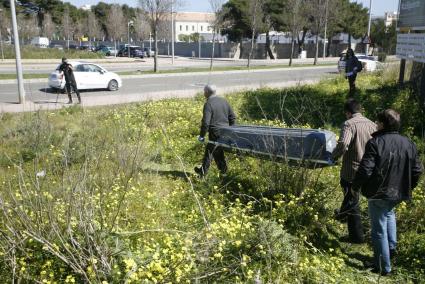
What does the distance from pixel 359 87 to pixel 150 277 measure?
47.5 feet

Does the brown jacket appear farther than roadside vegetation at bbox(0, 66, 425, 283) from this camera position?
Yes

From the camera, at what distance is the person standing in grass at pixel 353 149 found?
17.0 feet

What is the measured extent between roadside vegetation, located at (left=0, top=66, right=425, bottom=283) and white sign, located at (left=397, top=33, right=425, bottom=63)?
410 cm

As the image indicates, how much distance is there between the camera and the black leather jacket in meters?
4.47

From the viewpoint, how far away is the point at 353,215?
542 centimetres

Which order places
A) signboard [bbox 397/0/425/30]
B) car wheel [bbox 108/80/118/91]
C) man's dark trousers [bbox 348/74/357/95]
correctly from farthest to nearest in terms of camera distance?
car wheel [bbox 108/80/118/91] → man's dark trousers [bbox 348/74/357/95] → signboard [bbox 397/0/425/30]

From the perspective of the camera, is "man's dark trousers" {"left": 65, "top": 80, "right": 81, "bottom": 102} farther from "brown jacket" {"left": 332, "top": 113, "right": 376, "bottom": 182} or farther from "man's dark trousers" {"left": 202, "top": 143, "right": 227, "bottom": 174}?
"brown jacket" {"left": 332, "top": 113, "right": 376, "bottom": 182}

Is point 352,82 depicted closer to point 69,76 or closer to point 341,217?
point 341,217

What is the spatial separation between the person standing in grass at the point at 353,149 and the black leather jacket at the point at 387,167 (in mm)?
582

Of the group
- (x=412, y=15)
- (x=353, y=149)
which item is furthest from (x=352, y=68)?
(x=353, y=149)

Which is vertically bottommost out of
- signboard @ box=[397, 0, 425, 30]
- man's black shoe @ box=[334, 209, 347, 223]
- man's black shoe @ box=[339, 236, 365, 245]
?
man's black shoe @ box=[339, 236, 365, 245]

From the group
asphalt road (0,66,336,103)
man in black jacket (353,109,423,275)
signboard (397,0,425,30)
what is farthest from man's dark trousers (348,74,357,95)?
man in black jacket (353,109,423,275)

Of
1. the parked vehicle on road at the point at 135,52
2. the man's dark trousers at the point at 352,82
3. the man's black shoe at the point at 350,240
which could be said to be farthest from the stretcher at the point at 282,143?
the parked vehicle on road at the point at 135,52

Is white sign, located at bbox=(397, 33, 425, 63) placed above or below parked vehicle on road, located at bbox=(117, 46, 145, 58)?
above
